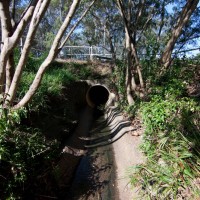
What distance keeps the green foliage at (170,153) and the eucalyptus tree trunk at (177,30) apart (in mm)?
3319

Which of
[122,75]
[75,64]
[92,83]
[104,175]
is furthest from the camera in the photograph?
[75,64]

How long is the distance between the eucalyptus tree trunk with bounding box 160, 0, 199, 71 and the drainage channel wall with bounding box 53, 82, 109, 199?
362 cm

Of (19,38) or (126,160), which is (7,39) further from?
(126,160)

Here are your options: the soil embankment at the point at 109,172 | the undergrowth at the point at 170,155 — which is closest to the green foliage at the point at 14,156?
the soil embankment at the point at 109,172

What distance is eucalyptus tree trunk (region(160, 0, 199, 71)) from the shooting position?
8047 mm

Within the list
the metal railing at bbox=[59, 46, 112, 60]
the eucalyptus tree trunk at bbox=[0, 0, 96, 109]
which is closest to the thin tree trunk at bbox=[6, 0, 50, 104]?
the eucalyptus tree trunk at bbox=[0, 0, 96, 109]

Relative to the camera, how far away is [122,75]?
10797 mm

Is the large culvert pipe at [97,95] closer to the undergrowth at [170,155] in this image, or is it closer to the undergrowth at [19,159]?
the undergrowth at [170,155]

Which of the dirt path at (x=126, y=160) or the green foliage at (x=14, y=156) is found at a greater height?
the green foliage at (x=14, y=156)

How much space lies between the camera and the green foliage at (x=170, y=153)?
11.6ft

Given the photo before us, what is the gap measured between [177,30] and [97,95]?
7509mm

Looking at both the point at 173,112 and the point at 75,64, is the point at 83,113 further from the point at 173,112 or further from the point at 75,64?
the point at 173,112

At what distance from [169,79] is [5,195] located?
6074mm

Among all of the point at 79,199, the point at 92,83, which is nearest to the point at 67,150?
the point at 79,199
